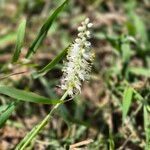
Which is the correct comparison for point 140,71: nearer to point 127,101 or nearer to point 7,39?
point 127,101

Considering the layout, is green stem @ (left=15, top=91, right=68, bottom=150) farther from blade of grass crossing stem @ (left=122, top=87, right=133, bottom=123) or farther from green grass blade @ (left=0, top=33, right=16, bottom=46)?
green grass blade @ (left=0, top=33, right=16, bottom=46)

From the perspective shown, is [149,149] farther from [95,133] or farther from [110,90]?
[110,90]

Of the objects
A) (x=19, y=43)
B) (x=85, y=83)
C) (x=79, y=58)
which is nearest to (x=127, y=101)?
(x=79, y=58)

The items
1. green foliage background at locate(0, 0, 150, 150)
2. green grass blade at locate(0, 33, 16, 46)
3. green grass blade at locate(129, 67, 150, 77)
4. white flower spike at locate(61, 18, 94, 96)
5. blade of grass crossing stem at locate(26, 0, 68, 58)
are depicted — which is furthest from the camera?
green grass blade at locate(0, 33, 16, 46)

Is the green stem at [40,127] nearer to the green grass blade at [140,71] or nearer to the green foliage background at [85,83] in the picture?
the green foliage background at [85,83]

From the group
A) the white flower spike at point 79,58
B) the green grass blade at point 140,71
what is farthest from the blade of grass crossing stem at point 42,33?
the green grass blade at point 140,71

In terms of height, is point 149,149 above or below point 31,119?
below

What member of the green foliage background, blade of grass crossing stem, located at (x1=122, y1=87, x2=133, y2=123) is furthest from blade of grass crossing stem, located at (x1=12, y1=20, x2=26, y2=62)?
blade of grass crossing stem, located at (x1=122, y1=87, x2=133, y2=123)

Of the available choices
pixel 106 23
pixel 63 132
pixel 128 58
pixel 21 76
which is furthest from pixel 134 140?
pixel 106 23
